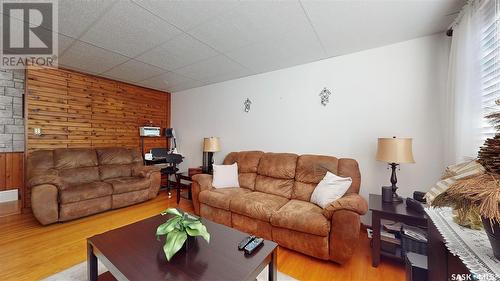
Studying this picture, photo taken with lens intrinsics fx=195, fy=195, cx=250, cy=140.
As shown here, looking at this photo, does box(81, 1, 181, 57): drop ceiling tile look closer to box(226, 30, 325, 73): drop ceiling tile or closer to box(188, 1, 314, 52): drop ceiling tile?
box(188, 1, 314, 52): drop ceiling tile

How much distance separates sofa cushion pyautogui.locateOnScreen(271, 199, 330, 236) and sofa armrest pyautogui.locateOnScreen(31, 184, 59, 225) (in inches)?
115

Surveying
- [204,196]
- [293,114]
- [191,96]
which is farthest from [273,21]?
[191,96]

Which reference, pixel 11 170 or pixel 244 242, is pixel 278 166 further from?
pixel 11 170

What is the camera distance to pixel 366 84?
2572 millimetres

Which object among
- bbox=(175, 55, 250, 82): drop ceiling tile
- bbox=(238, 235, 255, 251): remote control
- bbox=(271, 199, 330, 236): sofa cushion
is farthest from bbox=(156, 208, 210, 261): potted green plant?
bbox=(175, 55, 250, 82): drop ceiling tile

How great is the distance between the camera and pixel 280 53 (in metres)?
2.68

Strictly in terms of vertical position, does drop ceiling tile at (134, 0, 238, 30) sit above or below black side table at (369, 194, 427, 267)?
above

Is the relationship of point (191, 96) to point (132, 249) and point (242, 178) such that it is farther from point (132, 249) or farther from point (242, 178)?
point (132, 249)

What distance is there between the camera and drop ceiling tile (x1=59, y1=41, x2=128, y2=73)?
2.58 m

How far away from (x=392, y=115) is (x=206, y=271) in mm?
2611

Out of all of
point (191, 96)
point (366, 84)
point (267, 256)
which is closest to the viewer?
point (267, 256)

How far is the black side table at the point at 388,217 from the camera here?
1.70 metres

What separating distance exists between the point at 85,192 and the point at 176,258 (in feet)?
8.21

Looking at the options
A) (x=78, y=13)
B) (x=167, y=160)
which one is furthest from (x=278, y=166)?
(x=78, y=13)
